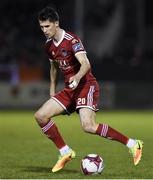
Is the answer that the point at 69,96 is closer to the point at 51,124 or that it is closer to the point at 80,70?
the point at 51,124

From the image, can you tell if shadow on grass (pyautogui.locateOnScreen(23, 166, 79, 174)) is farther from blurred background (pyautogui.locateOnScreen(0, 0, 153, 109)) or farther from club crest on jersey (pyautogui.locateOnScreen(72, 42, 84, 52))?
blurred background (pyautogui.locateOnScreen(0, 0, 153, 109))

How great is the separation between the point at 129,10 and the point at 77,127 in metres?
27.9

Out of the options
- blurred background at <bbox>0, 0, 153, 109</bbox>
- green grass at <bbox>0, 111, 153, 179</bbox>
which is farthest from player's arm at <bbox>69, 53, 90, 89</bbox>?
blurred background at <bbox>0, 0, 153, 109</bbox>

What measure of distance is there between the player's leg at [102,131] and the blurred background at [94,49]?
18.3 meters

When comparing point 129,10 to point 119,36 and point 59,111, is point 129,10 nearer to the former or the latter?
point 119,36

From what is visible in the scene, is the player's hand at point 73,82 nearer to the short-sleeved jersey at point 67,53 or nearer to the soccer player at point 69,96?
the soccer player at point 69,96

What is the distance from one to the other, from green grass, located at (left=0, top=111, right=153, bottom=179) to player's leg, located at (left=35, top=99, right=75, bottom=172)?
6.1 inches

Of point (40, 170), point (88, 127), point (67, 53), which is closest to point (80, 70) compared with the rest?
point (67, 53)

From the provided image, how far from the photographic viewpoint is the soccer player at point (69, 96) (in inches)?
374

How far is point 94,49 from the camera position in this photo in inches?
1678

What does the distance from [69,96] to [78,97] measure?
125 mm

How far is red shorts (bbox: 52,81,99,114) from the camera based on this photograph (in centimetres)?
971

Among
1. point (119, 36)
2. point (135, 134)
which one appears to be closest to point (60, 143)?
point (135, 134)

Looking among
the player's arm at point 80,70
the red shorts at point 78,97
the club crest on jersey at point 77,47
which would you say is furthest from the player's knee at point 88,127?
the club crest on jersey at point 77,47
